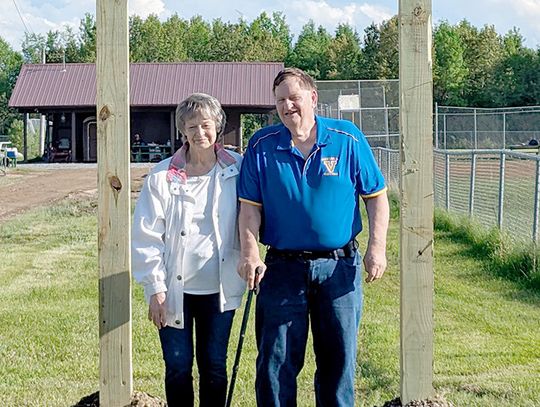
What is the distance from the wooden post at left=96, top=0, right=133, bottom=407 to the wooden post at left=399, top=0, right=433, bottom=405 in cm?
131

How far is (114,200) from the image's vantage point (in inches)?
177

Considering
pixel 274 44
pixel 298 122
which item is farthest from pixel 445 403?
pixel 274 44

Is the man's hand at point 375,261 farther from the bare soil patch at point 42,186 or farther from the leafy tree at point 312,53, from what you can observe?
the leafy tree at point 312,53

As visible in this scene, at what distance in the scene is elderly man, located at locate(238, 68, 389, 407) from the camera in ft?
13.9

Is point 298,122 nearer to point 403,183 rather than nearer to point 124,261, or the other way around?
point 403,183

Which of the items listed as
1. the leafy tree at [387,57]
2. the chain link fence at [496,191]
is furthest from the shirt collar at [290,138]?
the leafy tree at [387,57]

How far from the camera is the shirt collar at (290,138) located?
168 inches

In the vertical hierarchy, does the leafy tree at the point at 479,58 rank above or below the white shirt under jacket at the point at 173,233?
above

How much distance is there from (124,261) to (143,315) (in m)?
3.84

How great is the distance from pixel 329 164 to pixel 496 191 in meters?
13.0

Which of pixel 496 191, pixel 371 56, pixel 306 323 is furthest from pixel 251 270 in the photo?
pixel 371 56

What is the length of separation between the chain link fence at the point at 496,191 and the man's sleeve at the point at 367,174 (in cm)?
615

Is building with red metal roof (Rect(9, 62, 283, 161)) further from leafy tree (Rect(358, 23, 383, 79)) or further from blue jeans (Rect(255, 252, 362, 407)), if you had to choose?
blue jeans (Rect(255, 252, 362, 407))

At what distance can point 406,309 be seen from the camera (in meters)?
4.41
